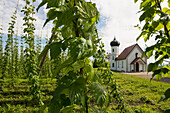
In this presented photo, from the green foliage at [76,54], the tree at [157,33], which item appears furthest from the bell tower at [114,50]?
the green foliage at [76,54]

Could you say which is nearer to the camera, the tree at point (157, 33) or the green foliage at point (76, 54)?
the green foliage at point (76, 54)

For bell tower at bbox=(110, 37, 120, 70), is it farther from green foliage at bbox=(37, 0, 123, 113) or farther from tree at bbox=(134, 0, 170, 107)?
green foliage at bbox=(37, 0, 123, 113)

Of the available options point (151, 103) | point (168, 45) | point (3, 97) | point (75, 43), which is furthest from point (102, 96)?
point (3, 97)

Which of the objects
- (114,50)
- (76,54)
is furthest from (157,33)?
(114,50)

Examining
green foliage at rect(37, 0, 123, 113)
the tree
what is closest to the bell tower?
the tree

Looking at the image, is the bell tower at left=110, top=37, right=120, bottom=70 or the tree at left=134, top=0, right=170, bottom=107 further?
the bell tower at left=110, top=37, right=120, bottom=70

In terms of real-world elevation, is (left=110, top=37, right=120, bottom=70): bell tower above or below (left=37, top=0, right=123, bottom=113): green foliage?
above

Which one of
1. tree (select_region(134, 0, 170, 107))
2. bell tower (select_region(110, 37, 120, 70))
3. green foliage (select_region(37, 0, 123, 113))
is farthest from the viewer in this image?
bell tower (select_region(110, 37, 120, 70))

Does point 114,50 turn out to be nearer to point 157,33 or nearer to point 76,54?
point 157,33

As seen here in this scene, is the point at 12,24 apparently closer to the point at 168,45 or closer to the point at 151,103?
the point at 168,45

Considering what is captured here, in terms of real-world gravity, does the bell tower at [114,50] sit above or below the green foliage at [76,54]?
above

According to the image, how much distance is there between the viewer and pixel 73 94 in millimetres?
822

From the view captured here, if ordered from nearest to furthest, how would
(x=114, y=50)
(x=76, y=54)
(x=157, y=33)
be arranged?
(x=76, y=54), (x=157, y=33), (x=114, y=50)

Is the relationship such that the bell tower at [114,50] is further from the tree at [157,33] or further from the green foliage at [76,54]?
the green foliage at [76,54]
